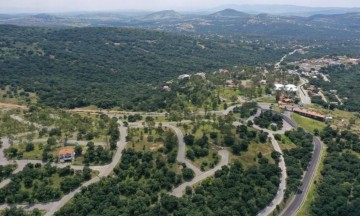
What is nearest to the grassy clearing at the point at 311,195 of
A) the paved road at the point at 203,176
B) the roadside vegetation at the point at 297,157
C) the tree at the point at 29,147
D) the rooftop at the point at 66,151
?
the roadside vegetation at the point at 297,157

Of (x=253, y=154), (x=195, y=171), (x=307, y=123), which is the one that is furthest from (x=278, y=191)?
(x=307, y=123)

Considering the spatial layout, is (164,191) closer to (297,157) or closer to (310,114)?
(297,157)

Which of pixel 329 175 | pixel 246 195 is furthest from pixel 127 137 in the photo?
pixel 329 175

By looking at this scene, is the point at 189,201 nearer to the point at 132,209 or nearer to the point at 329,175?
the point at 132,209

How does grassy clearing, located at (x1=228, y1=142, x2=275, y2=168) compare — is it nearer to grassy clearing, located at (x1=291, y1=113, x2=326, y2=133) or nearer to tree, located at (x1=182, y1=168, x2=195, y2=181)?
tree, located at (x1=182, y1=168, x2=195, y2=181)

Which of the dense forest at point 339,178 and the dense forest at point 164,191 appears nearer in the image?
the dense forest at point 164,191

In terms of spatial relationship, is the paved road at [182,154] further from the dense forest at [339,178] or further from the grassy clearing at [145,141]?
the dense forest at [339,178]
